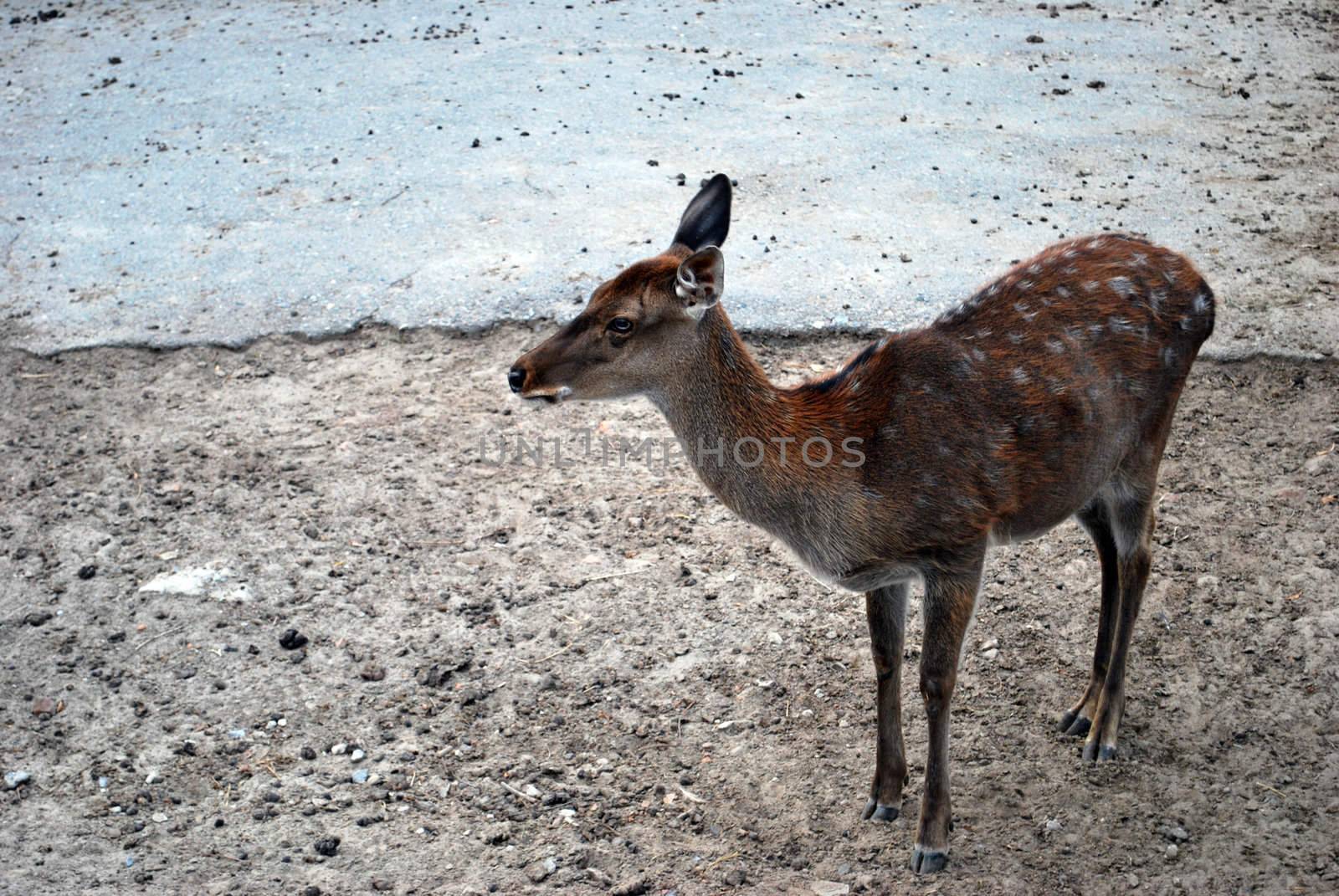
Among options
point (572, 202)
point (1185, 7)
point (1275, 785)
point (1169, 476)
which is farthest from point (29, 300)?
point (1185, 7)

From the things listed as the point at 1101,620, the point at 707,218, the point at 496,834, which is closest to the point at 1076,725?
the point at 1101,620

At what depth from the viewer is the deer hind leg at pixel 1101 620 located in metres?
4.48

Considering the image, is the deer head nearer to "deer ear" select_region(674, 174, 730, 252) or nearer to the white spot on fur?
"deer ear" select_region(674, 174, 730, 252)

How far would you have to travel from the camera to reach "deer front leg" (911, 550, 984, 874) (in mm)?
3877

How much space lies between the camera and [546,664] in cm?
481

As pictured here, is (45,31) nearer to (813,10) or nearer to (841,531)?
(813,10)

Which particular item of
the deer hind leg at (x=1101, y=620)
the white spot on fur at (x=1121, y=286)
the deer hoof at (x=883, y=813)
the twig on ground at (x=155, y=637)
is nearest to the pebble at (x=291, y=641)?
the twig on ground at (x=155, y=637)

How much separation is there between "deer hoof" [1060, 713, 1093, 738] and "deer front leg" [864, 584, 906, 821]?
2.26 feet

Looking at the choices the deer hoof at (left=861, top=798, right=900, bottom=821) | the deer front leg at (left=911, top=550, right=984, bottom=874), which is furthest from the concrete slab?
the deer hoof at (left=861, top=798, right=900, bottom=821)

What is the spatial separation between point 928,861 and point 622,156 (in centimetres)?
531

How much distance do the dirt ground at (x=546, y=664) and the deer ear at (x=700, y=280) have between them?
1516 millimetres

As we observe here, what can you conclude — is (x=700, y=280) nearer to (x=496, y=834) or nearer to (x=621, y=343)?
(x=621, y=343)

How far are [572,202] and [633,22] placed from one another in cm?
319

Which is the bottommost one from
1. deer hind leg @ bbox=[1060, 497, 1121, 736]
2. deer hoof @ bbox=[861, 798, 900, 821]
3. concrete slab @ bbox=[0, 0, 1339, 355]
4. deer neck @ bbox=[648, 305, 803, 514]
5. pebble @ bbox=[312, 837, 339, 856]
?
deer hoof @ bbox=[861, 798, 900, 821]
